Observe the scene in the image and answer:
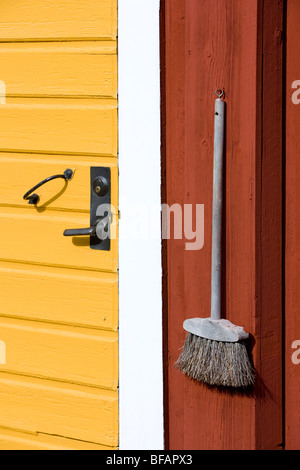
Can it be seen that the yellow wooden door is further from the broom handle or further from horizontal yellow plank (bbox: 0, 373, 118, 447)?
the broom handle

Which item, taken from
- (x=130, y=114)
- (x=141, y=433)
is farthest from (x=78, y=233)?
(x=141, y=433)

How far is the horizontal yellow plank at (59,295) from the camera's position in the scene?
226 centimetres

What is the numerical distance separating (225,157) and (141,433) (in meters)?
0.93

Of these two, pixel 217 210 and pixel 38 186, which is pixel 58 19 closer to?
pixel 38 186

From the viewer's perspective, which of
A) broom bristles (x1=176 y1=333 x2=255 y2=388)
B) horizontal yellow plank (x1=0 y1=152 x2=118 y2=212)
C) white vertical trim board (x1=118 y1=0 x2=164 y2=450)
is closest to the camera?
broom bristles (x1=176 y1=333 x2=255 y2=388)

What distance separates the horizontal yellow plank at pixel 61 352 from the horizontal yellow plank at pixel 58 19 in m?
0.90

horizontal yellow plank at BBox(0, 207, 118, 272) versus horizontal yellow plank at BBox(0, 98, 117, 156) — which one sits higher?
horizontal yellow plank at BBox(0, 98, 117, 156)

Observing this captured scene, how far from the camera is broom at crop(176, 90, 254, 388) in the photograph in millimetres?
1999

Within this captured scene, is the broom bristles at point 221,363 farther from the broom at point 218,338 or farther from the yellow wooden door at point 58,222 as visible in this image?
the yellow wooden door at point 58,222

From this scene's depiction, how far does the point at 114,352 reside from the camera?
2.27m

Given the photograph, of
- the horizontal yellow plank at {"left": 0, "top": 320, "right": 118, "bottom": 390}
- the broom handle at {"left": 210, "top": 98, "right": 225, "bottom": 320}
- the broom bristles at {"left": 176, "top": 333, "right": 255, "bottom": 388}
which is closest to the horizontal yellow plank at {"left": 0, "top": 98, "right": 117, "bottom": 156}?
the broom handle at {"left": 210, "top": 98, "right": 225, "bottom": 320}

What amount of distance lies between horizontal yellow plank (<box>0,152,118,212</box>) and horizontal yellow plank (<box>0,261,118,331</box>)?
221 mm

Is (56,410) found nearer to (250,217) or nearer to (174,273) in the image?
(174,273)
